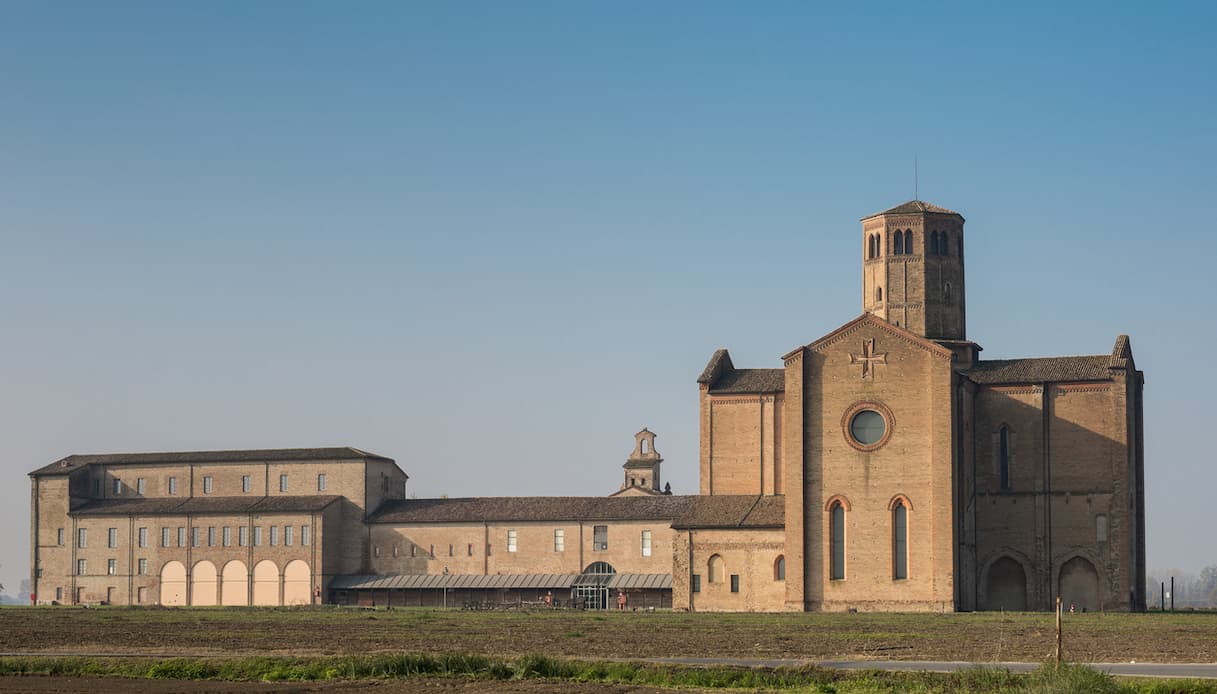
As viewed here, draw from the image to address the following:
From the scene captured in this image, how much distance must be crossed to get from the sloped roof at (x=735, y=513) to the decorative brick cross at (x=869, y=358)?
746 centimetres

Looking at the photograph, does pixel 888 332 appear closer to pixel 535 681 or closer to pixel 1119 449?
pixel 1119 449

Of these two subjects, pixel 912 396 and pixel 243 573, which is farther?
pixel 243 573

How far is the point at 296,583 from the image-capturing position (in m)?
93.3

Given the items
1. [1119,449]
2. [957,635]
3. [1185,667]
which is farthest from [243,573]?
[1185,667]

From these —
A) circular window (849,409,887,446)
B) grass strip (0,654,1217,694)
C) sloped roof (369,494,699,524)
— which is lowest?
grass strip (0,654,1217,694)

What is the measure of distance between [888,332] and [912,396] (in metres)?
3.15

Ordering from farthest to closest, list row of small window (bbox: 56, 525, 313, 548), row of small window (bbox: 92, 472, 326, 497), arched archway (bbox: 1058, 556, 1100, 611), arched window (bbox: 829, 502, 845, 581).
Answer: row of small window (bbox: 92, 472, 326, 497)
row of small window (bbox: 56, 525, 313, 548)
arched archway (bbox: 1058, 556, 1100, 611)
arched window (bbox: 829, 502, 845, 581)

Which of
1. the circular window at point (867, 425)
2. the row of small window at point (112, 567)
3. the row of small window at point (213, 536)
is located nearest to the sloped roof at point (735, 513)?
the circular window at point (867, 425)

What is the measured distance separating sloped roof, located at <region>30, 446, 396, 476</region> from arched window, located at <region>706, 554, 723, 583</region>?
26.2m

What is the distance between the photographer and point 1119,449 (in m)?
75.6

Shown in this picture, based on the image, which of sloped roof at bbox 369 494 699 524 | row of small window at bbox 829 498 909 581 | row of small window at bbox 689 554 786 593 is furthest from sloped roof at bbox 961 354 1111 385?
sloped roof at bbox 369 494 699 524

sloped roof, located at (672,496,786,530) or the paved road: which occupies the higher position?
sloped roof, located at (672,496,786,530)

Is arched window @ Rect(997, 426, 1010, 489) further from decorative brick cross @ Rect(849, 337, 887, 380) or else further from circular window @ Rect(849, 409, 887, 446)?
decorative brick cross @ Rect(849, 337, 887, 380)

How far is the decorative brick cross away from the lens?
248ft
